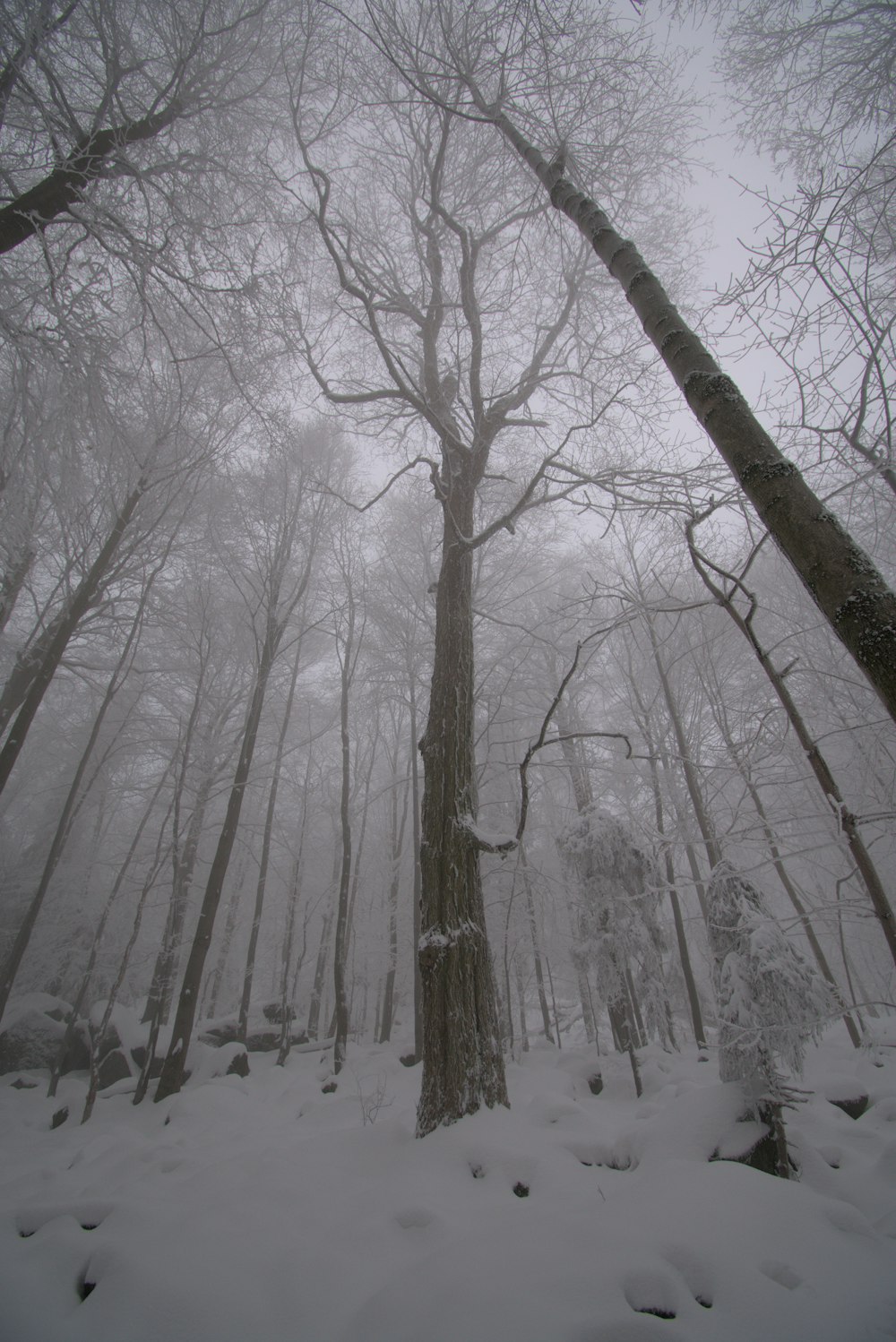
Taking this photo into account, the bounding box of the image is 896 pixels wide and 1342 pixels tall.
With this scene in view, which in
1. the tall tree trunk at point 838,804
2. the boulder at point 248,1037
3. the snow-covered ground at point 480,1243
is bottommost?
the snow-covered ground at point 480,1243

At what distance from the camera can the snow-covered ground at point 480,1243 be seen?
152 cm

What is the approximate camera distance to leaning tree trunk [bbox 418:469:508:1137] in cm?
276

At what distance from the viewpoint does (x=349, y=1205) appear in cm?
218

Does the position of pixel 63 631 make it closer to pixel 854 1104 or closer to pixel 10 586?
pixel 10 586

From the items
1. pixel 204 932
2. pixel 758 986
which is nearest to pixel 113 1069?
pixel 204 932

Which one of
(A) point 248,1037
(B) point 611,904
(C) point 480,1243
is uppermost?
(B) point 611,904

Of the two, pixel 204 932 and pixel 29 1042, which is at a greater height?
pixel 204 932

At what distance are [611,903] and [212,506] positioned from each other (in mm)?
8698

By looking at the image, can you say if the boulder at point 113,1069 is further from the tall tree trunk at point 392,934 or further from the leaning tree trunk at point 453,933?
the leaning tree trunk at point 453,933

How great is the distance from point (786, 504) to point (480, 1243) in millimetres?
2683

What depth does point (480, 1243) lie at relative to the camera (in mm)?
1791

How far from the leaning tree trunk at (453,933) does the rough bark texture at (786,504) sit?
246 cm

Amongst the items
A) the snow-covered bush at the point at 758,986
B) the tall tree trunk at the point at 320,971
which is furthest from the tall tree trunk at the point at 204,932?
the tall tree trunk at the point at 320,971

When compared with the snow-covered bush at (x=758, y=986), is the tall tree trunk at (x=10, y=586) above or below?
above
